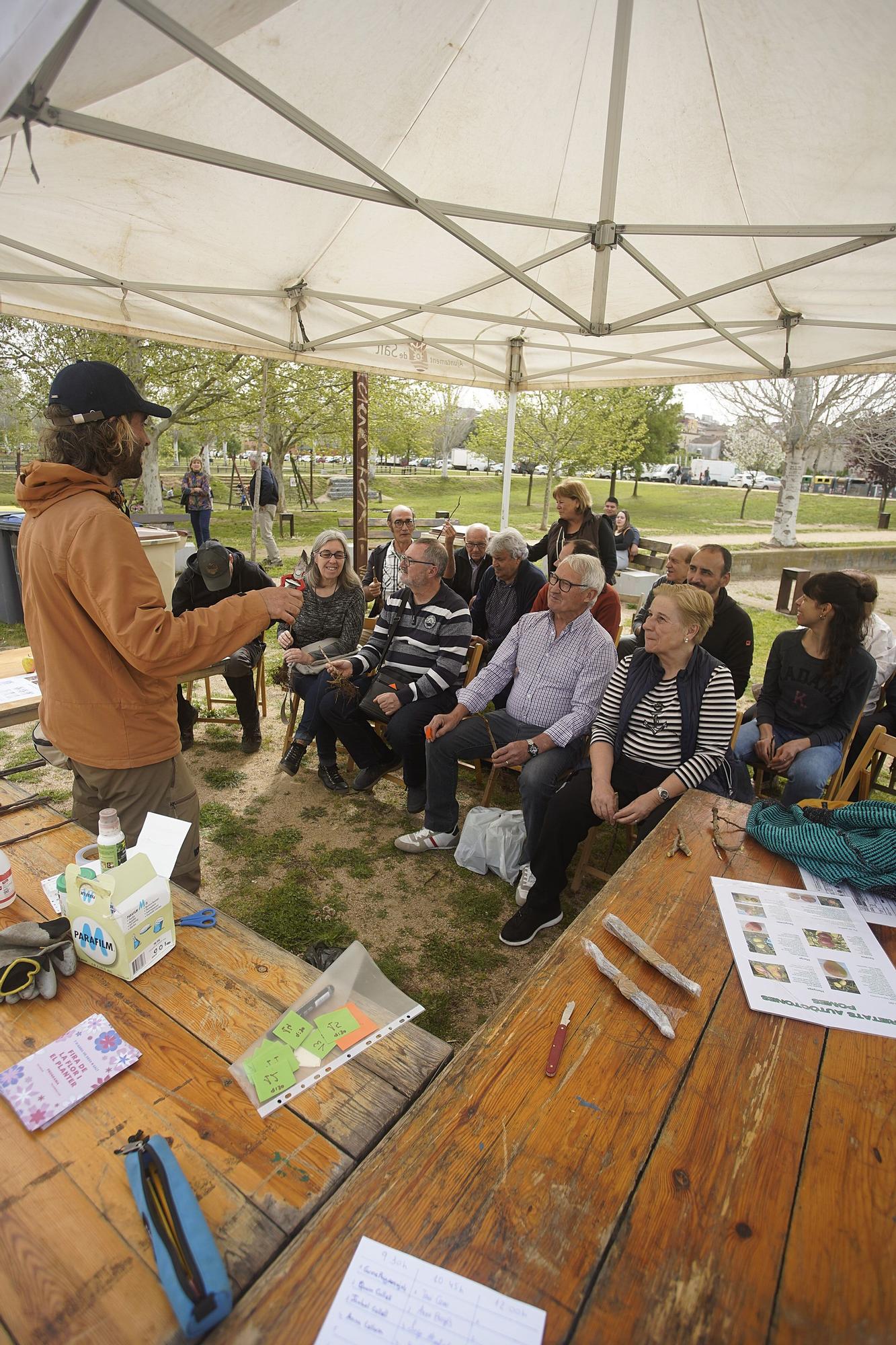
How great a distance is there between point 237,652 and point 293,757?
31.1 inches

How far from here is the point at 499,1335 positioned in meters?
0.87

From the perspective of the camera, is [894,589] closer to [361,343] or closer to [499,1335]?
[361,343]

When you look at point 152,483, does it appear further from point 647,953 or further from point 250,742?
point 647,953

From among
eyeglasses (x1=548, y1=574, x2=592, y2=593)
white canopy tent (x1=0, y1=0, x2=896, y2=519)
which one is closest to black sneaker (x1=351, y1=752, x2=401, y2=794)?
eyeglasses (x1=548, y1=574, x2=592, y2=593)

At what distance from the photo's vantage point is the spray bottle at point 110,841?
4.66 ft

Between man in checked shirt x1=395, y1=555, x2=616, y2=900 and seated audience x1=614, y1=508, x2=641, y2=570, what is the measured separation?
25.1 feet

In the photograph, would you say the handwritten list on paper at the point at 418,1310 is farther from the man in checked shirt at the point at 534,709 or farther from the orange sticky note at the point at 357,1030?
the man in checked shirt at the point at 534,709

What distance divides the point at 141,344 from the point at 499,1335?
15799 mm

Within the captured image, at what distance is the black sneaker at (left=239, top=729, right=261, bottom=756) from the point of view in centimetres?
471

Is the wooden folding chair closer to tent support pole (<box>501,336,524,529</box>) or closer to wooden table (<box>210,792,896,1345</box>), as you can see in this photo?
tent support pole (<box>501,336,524,529</box>)

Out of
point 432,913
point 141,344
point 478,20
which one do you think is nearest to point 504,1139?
point 432,913

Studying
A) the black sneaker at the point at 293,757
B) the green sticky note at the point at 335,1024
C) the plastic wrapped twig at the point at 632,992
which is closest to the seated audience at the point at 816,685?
the plastic wrapped twig at the point at 632,992

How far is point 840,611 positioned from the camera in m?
3.42

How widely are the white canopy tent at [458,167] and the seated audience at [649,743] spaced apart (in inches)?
81.7
